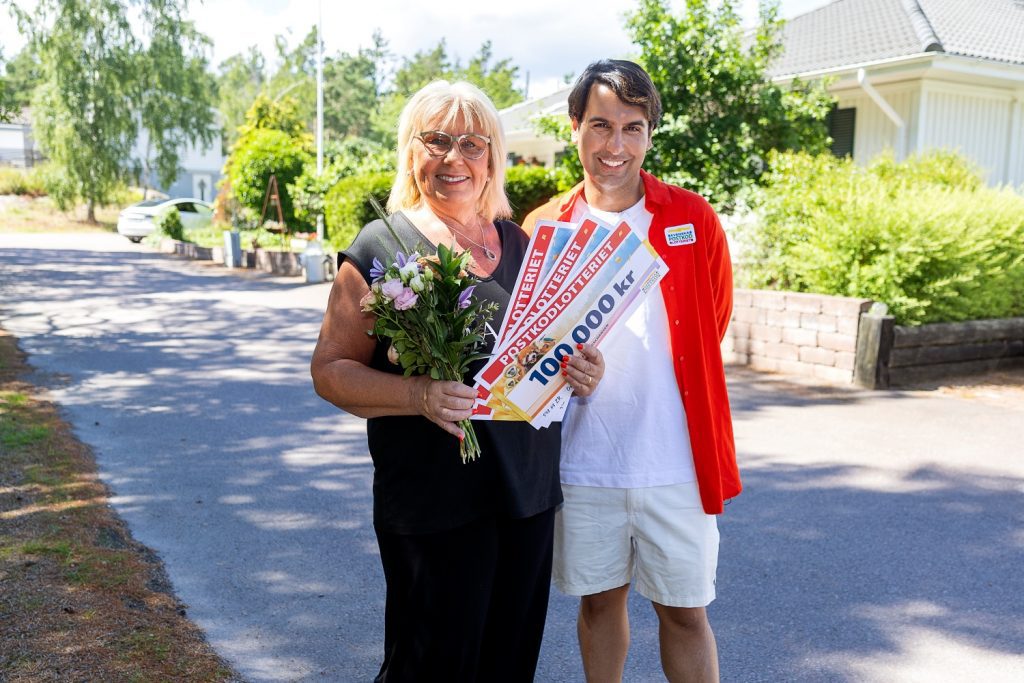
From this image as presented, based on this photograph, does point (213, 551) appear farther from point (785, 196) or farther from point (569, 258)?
point (785, 196)

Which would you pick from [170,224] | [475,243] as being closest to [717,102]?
[475,243]

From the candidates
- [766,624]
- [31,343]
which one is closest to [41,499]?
[766,624]

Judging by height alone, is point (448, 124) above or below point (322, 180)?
below

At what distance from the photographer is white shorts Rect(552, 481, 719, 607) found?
261 centimetres

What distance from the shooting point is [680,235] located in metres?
2.61

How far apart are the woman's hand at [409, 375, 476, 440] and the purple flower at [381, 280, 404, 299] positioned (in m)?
0.23

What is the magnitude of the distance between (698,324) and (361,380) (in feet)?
3.26

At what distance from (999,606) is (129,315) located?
477 inches

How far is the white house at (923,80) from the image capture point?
1386 cm

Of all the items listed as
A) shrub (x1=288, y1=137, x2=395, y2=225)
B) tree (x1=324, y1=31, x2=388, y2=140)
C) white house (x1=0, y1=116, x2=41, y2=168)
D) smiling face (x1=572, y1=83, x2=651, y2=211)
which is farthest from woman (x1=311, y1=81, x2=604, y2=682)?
tree (x1=324, y1=31, x2=388, y2=140)

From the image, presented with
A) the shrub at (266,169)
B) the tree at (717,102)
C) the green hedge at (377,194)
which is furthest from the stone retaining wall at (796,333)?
the shrub at (266,169)

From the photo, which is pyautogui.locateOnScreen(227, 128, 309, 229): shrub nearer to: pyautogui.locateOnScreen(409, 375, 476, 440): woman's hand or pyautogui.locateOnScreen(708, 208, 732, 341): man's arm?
pyautogui.locateOnScreen(708, 208, 732, 341): man's arm

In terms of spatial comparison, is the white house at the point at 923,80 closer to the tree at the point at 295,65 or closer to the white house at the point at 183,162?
the white house at the point at 183,162

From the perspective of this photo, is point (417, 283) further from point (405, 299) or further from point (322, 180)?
point (322, 180)
